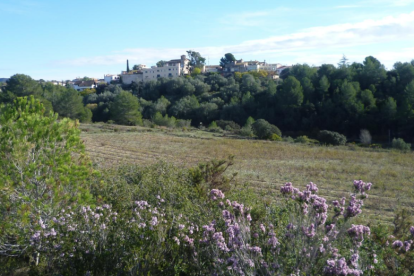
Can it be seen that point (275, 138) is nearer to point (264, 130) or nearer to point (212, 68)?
point (264, 130)

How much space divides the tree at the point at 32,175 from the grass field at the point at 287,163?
3456mm

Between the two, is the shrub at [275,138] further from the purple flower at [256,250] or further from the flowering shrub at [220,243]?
the purple flower at [256,250]

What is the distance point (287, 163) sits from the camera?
16594 mm

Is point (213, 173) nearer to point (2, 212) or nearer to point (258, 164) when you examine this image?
point (2, 212)

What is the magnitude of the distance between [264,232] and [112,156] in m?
15.2

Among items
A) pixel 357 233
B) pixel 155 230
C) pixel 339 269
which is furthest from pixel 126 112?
pixel 339 269

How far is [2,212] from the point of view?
4648 millimetres

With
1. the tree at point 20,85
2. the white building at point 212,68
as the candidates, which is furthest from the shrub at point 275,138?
the white building at point 212,68

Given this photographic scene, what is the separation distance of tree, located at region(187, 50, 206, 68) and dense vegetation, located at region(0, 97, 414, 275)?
83991mm

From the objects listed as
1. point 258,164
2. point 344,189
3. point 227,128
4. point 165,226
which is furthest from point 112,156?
point 227,128

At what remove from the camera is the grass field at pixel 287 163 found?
1060cm

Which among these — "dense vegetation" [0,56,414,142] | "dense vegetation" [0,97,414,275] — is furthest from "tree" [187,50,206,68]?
"dense vegetation" [0,97,414,275]

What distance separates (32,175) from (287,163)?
13.4 metres

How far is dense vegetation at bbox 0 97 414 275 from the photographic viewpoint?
3062 mm
